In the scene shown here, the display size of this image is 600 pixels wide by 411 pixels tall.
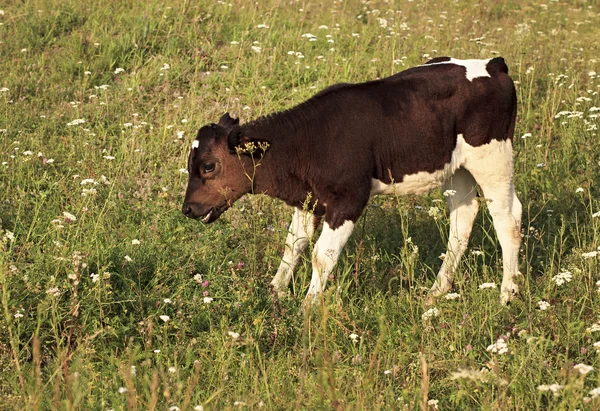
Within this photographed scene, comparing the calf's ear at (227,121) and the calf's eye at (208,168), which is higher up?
the calf's ear at (227,121)

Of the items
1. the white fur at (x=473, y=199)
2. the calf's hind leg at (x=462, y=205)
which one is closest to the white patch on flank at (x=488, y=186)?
the white fur at (x=473, y=199)

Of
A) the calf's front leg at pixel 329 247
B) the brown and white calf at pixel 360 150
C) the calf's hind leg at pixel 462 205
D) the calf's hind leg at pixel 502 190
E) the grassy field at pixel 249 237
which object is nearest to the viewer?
the grassy field at pixel 249 237

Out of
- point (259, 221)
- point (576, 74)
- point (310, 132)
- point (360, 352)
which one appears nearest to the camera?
point (360, 352)

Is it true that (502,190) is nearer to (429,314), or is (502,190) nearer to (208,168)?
(429,314)

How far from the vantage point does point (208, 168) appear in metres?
7.61

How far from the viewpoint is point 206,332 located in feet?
21.3

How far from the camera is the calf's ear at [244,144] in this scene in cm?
735

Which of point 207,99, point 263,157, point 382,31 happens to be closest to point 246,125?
point 263,157

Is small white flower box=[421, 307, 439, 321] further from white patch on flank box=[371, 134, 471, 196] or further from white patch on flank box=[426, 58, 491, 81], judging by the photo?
white patch on flank box=[426, 58, 491, 81]

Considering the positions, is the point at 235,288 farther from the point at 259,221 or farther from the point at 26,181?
the point at 26,181

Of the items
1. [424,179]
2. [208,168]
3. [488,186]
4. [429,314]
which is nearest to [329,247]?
[424,179]

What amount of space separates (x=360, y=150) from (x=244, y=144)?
36.9 inches

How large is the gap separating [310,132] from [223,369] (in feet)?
8.51

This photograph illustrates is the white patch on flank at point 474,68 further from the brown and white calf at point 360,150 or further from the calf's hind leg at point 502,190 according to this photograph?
the calf's hind leg at point 502,190
